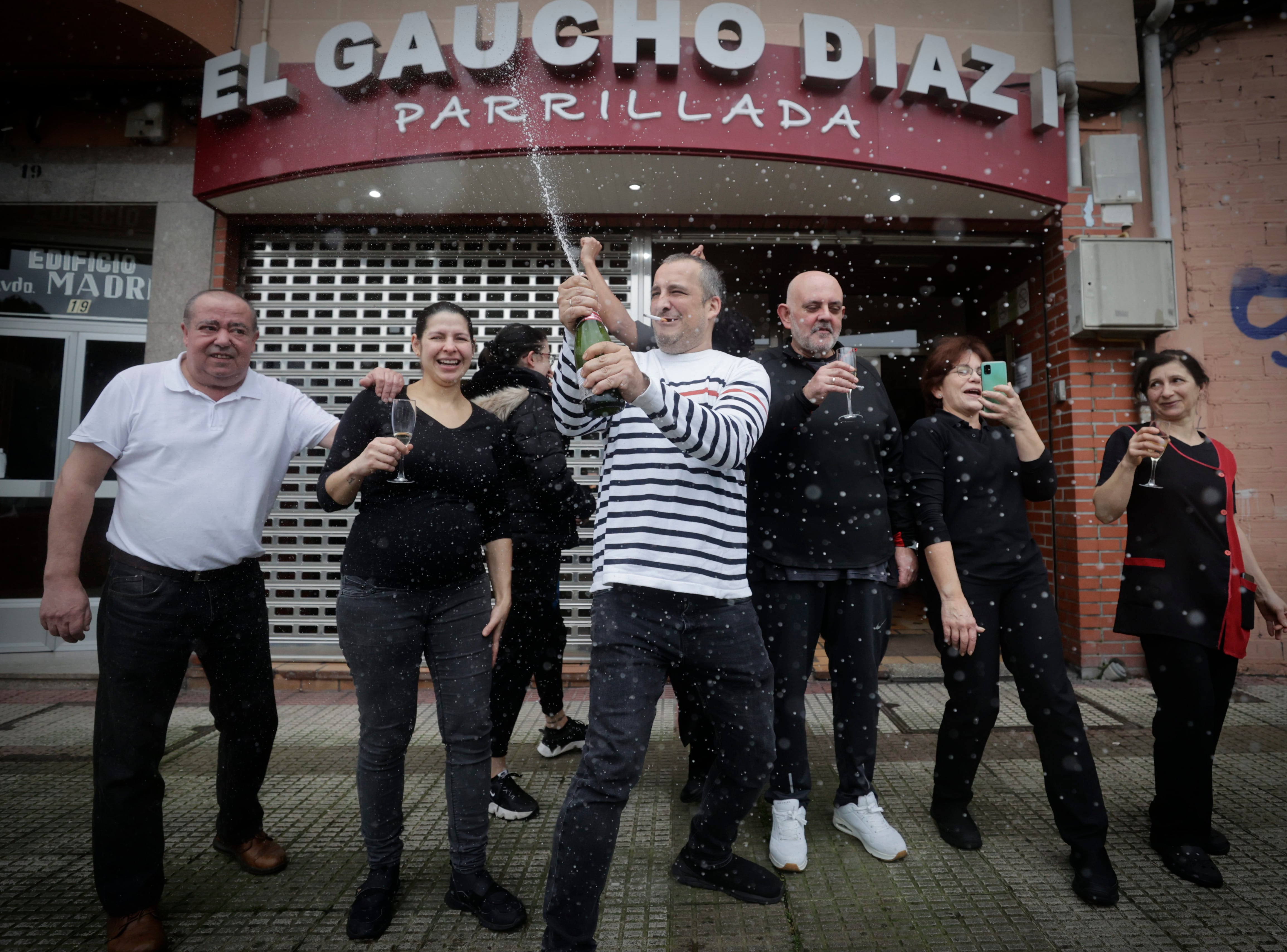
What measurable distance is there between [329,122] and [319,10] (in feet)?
4.53

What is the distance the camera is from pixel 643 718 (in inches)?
80.4

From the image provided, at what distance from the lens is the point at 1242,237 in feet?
17.9

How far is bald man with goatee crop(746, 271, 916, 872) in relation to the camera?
2.76 metres

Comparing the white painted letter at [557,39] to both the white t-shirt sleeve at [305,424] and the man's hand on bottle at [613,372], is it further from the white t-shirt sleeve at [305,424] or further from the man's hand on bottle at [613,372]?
the man's hand on bottle at [613,372]

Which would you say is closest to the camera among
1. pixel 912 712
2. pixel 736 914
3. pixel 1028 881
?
pixel 736 914

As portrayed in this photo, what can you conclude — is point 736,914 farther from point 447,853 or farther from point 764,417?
point 764,417

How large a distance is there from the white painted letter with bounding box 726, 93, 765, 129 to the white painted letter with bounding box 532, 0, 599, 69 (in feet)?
2.82

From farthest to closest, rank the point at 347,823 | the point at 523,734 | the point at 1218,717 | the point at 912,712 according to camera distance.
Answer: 1. the point at 912,712
2. the point at 523,734
3. the point at 347,823
4. the point at 1218,717

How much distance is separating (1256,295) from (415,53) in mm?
6554

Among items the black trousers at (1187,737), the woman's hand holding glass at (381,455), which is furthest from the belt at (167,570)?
the black trousers at (1187,737)

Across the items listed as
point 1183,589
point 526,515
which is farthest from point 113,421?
point 1183,589

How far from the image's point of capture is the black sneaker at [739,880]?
2.46 m

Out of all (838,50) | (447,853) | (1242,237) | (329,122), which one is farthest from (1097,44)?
(447,853)

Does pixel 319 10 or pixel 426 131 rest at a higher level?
pixel 319 10
